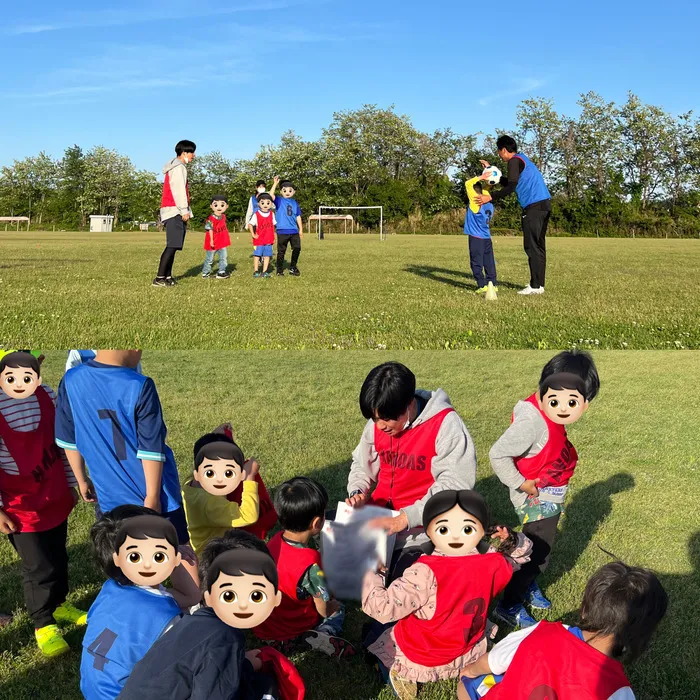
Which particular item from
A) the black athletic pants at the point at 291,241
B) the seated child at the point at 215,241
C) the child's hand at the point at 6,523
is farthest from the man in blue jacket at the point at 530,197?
the child's hand at the point at 6,523

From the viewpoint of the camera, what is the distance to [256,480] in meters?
3.95

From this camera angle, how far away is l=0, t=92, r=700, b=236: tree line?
4494 cm

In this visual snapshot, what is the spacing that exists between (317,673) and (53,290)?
7984 millimetres

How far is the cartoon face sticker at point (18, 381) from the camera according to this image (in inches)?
133

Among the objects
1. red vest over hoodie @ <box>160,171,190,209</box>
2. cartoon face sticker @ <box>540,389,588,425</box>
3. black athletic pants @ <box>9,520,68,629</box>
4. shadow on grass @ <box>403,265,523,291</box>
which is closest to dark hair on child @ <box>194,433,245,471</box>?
black athletic pants @ <box>9,520,68,629</box>

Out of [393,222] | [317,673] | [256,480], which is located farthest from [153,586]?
[393,222]

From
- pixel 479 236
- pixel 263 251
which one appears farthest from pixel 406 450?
pixel 263 251

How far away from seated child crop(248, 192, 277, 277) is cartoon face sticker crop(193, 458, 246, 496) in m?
9.59

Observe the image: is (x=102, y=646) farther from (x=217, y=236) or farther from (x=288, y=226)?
(x=288, y=226)

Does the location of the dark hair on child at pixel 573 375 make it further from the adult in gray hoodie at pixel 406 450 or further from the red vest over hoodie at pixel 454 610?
the red vest over hoodie at pixel 454 610

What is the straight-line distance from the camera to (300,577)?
→ 329 cm

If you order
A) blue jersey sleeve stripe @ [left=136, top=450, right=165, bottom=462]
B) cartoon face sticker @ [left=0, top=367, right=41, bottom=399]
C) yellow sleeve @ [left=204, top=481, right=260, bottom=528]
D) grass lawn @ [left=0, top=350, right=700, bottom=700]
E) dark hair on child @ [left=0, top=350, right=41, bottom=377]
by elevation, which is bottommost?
grass lawn @ [left=0, top=350, right=700, bottom=700]

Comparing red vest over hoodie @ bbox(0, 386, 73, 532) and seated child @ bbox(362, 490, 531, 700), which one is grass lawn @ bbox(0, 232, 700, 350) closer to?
red vest over hoodie @ bbox(0, 386, 73, 532)

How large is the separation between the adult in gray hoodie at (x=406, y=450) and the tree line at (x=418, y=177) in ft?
133
